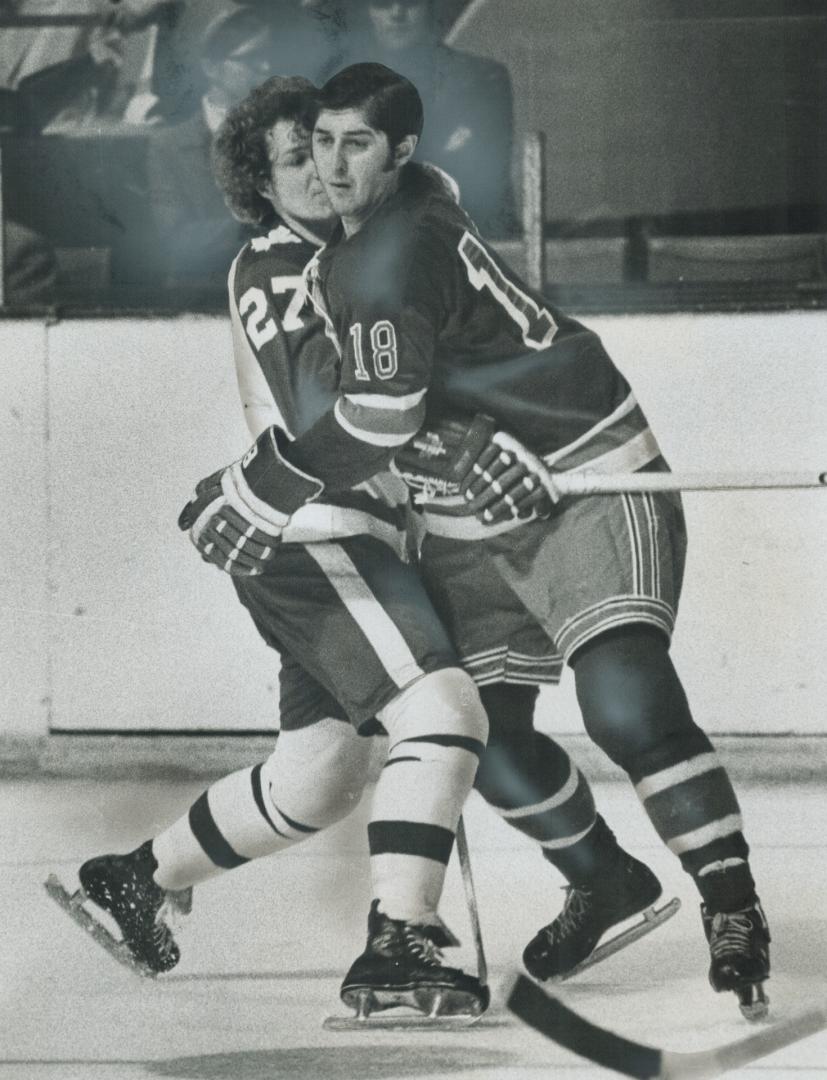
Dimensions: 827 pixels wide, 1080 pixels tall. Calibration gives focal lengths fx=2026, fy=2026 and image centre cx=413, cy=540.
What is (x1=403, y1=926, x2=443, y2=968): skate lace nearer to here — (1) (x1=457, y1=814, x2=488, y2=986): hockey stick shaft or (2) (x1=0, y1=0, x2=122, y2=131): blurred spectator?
(1) (x1=457, y1=814, x2=488, y2=986): hockey stick shaft

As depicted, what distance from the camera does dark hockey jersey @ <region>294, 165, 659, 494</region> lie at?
2.13 metres

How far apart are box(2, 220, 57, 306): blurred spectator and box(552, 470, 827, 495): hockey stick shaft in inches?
29.5

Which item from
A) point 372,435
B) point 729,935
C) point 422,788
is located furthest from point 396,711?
point 729,935

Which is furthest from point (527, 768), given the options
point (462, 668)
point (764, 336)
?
point (764, 336)

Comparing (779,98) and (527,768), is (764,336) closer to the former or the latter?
(779,98)

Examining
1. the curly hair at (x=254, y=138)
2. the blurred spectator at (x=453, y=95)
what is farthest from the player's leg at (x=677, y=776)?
the curly hair at (x=254, y=138)

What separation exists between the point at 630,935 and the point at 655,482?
0.51 metres

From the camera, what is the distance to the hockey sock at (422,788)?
7.04ft

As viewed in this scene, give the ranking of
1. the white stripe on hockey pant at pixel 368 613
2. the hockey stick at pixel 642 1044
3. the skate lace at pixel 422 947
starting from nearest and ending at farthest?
the hockey stick at pixel 642 1044
the skate lace at pixel 422 947
the white stripe on hockey pant at pixel 368 613

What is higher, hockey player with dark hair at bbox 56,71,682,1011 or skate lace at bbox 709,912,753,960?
hockey player with dark hair at bbox 56,71,682,1011

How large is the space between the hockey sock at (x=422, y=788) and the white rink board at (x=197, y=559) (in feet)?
0.50

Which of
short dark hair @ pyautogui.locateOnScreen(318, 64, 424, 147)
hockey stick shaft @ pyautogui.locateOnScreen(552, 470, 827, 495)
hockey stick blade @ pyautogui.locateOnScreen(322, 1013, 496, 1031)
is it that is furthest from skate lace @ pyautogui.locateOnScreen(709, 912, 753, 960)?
short dark hair @ pyautogui.locateOnScreen(318, 64, 424, 147)

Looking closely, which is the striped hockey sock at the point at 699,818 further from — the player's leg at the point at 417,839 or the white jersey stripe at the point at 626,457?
the white jersey stripe at the point at 626,457

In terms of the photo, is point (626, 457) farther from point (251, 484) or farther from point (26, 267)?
point (26, 267)
